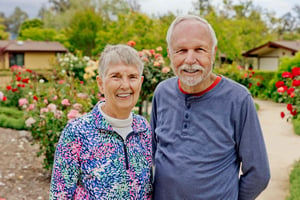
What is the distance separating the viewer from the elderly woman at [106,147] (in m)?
1.80

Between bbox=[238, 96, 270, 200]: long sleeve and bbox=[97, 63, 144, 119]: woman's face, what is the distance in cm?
61

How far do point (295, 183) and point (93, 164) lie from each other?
162 inches

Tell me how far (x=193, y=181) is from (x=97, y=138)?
0.59 m

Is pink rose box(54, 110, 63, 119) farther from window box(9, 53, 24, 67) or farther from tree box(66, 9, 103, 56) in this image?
window box(9, 53, 24, 67)

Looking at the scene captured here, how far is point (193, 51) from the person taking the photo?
2.00 metres

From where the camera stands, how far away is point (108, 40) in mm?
22172

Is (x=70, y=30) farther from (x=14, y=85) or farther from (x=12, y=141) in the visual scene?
(x=12, y=141)

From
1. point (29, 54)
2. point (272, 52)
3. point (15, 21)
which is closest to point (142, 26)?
point (272, 52)

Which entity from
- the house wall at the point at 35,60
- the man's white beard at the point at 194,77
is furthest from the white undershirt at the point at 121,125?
the house wall at the point at 35,60

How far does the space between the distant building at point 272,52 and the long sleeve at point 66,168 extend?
23.5 meters

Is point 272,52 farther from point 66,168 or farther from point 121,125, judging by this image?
point 66,168

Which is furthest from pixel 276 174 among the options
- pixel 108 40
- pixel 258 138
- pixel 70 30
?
pixel 70 30

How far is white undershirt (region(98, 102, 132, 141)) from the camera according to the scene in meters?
1.87

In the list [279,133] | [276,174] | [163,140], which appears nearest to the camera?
[163,140]
